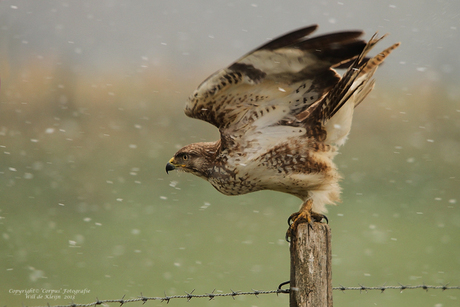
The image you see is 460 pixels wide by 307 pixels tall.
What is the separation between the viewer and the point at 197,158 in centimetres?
289

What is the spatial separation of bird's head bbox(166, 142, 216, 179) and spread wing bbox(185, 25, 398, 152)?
0.74 ft

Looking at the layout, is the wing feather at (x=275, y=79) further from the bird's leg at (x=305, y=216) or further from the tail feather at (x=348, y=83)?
the bird's leg at (x=305, y=216)

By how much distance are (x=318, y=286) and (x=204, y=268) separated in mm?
13537

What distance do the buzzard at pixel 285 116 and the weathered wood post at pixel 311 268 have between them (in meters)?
0.37

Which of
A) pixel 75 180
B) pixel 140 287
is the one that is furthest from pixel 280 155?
pixel 75 180

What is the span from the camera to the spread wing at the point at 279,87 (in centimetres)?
238

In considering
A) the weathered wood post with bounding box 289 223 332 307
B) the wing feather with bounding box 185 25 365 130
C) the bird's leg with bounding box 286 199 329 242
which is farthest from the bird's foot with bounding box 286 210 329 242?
the wing feather with bounding box 185 25 365 130

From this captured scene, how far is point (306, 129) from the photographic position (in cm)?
270

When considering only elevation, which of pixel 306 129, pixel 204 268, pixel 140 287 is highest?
pixel 306 129

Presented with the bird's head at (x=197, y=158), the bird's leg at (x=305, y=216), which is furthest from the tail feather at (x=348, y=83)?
the bird's head at (x=197, y=158)

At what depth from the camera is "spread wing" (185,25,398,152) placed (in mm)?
2375

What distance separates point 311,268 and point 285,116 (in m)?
1.01

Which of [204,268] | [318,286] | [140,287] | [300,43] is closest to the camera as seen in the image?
[318,286]

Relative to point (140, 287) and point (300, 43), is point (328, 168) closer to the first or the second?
point (300, 43)
